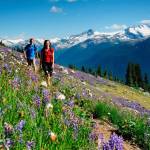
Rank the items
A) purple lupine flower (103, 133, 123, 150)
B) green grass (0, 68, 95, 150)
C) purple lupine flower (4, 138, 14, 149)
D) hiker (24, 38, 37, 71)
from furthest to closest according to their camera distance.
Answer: hiker (24, 38, 37, 71), green grass (0, 68, 95, 150), purple lupine flower (103, 133, 123, 150), purple lupine flower (4, 138, 14, 149)

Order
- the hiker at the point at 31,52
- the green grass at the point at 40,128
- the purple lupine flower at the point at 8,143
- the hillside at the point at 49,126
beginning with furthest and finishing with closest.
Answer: the hiker at the point at 31,52 < the green grass at the point at 40,128 < the hillside at the point at 49,126 < the purple lupine flower at the point at 8,143

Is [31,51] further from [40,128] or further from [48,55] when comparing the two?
[40,128]

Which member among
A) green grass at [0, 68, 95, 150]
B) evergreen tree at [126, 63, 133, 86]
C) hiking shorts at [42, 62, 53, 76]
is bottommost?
evergreen tree at [126, 63, 133, 86]

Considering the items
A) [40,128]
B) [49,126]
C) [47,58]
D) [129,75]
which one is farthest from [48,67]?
[129,75]

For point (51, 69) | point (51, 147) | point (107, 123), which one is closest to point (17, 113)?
point (51, 147)

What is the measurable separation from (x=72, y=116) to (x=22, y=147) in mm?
2120

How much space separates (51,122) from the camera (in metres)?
7.52

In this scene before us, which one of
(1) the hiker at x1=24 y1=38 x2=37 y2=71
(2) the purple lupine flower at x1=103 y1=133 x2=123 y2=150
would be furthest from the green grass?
(1) the hiker at x1=24 y1=38 x2=37 y2=71

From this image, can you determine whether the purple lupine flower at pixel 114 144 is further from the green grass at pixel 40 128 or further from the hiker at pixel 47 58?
the hiker at pixel 47 58

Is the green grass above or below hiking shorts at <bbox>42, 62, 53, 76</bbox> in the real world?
above

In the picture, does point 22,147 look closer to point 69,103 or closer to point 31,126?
point 31,126

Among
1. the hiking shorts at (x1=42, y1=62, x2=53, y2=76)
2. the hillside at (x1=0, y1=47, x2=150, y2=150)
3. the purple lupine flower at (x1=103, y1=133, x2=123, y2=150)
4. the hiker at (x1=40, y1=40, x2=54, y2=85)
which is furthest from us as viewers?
the hiking shorts at (x1=42, y1=62, x2=53, y2=76)

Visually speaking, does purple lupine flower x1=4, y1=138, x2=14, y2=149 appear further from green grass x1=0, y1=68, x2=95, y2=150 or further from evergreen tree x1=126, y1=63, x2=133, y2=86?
evergreen tree x1=126, y1=63, x2=133, y2=86

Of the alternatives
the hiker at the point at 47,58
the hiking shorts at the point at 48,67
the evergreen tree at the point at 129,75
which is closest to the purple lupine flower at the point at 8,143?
the hiker at the point at 47,58
